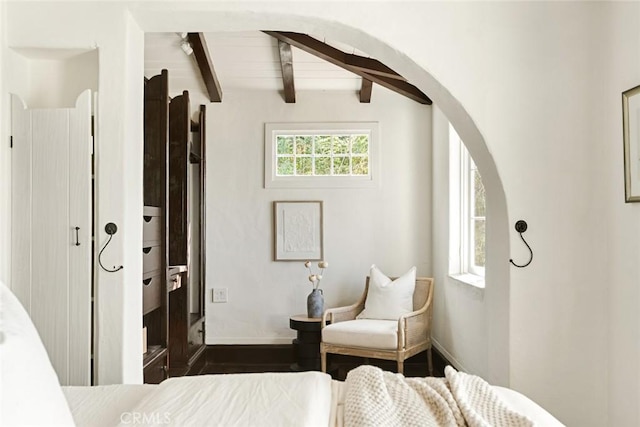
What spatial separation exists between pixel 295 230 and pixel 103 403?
134 inches

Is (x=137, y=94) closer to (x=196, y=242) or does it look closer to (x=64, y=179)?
(x=64, y=179)

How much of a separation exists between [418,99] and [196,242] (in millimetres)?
2274

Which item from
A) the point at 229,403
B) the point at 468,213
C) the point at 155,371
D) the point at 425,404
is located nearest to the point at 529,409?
the point at 425,404

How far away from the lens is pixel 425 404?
1492 millimetres

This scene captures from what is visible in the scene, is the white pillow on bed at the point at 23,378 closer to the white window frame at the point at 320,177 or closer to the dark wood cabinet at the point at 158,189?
the dark wood cabinet at the point at 158,189

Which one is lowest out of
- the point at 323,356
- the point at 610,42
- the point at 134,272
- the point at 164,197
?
the point at 323,356

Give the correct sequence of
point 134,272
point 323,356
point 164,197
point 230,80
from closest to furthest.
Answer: point 134,272
point 164,197
point 323,356
point 230,80

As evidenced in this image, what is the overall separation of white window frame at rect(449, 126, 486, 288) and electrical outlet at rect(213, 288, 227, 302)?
195 centimetres

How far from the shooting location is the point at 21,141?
2.35 metres

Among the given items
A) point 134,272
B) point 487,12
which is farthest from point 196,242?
point 487,12

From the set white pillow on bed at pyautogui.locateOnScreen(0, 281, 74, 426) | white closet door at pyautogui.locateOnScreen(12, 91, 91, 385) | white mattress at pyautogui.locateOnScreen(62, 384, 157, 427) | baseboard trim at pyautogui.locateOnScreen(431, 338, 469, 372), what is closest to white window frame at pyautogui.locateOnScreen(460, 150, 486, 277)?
baseboard trim at pyautogui.locateOnScreen(431, 338, 469, 372)

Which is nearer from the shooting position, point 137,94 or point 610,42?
point 610,42

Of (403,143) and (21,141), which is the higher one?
(403,143)

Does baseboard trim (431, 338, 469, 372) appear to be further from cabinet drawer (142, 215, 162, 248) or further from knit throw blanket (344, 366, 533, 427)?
knit throw blanket (344, 366, 533, 427)
